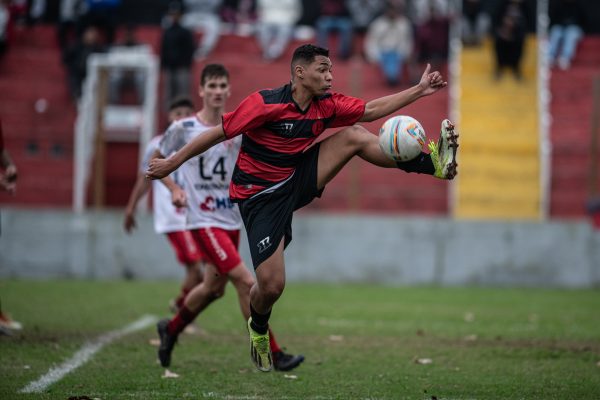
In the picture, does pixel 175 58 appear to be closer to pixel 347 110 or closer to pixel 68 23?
pixel 68 23

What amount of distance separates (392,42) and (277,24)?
281 centimetres

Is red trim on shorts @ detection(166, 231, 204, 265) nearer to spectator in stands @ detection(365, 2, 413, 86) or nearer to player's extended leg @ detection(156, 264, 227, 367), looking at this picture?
player's extended leg @ detection(156, 264, 227, 367)

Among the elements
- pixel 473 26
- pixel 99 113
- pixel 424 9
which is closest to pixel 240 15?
pixel 424 9

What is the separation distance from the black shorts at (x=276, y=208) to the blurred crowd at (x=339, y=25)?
13920mm

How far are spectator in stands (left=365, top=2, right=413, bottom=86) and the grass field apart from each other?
7420 mm

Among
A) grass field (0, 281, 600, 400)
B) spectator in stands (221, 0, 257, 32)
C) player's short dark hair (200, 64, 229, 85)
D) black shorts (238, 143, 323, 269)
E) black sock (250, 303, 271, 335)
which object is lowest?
grass field (0, 281, 600, 400)

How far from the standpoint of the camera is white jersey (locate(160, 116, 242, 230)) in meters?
9.18

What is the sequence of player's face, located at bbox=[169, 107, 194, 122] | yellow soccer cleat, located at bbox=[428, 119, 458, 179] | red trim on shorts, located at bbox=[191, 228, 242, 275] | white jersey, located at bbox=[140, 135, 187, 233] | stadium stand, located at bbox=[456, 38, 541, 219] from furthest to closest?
stadium stand, located at bbox=[456, 38, 541, 219], white jersey, located at bbox=[140, 135, 187, 233], player's face, located at bbox=[169, 107, 194, 122], red trim on shorts, located at bbox=[191, 228, 242, 275], yellow soccer cleat, located at bbox=[428, 119, 458, 179]

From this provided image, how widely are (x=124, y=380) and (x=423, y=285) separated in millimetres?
10495

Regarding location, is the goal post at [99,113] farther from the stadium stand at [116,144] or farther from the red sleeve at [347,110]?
the red sleeve at [347,110]

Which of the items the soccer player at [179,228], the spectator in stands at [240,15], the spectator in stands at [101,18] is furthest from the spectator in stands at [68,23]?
the soccer player at [179,228]

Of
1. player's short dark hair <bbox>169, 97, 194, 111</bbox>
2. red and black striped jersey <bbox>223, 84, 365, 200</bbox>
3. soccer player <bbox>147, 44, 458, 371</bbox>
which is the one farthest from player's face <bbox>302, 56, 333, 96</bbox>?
player's short dark hair <bbox>169, 97, 194, 111</bbox>

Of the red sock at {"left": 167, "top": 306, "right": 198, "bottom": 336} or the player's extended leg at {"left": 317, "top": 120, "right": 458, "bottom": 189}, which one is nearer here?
the player's extended leg at {"left": 317, "top": 120, "right": 458, "bottom": 189}

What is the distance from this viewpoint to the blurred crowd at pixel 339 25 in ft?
71.4
